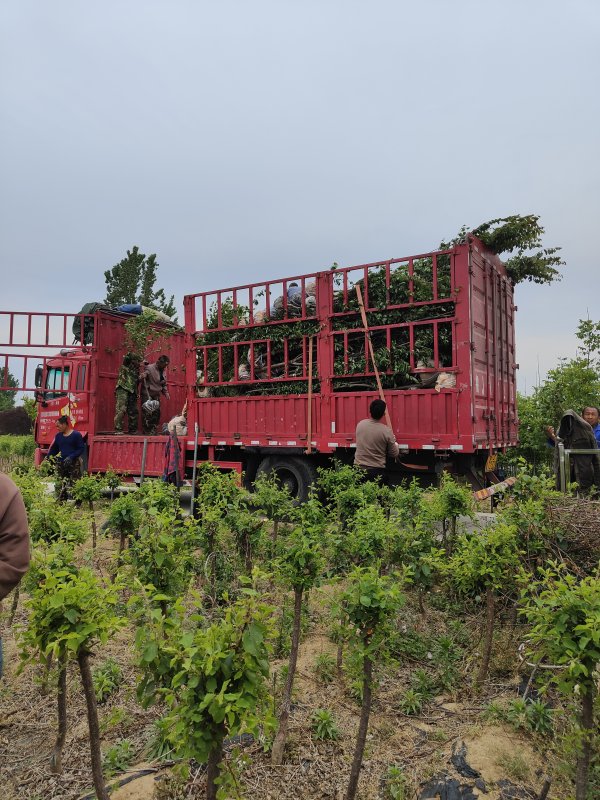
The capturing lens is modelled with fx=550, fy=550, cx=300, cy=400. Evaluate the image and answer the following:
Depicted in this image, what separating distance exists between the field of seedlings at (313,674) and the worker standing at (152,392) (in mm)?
5759

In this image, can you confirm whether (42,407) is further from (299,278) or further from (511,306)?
(511,306)

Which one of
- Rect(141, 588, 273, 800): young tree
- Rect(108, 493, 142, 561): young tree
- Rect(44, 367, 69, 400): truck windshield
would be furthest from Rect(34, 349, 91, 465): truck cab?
Rect(141, 588, 273, 800): young tree

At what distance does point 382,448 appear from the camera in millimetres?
6316

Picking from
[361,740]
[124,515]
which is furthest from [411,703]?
[124,515]

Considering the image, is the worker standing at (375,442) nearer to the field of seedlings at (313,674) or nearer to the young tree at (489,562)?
the field of seedlings at (313,674)

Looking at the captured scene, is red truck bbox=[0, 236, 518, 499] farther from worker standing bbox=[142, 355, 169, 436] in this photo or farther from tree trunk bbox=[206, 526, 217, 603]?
tree trunk bbox=[206, 526, 217, 603]

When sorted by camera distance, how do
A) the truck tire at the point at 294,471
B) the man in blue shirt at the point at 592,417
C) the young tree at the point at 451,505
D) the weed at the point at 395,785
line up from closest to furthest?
the weed at the point at 395,785, the young tree at the point at 451,505, the man in blue shirt at the point at 592,417, the truck tire at the point at 294,471

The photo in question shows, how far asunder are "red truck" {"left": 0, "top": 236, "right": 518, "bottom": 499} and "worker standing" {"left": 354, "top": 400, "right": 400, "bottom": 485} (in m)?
0.53

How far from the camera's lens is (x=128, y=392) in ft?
33.7

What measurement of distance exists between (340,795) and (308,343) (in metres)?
5.80

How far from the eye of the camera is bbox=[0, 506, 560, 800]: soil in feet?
8.29

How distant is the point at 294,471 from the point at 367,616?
5276mm

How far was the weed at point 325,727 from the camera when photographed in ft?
9.37

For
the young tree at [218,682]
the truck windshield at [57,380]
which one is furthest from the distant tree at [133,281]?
the young tree at [218,682]
